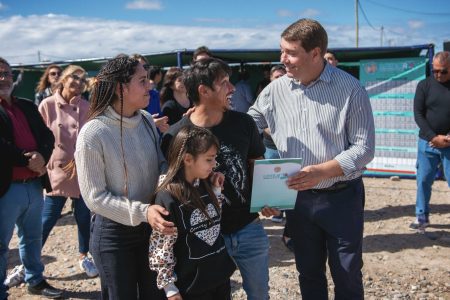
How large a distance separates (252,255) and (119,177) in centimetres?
92

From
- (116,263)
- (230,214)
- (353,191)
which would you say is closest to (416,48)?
(353,191)

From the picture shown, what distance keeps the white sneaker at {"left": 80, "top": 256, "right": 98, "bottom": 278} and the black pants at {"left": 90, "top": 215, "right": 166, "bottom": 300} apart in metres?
2.17

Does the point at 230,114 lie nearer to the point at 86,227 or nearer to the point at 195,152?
the point at 195,152

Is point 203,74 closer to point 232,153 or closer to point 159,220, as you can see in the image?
point 232,153

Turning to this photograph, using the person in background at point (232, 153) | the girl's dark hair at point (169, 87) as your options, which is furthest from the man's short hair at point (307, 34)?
the girl's dark hair at point (169, 87)

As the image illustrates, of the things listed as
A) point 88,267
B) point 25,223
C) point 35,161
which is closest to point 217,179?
point 35,161

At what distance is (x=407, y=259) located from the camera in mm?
4539

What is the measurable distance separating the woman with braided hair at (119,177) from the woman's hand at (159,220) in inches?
1.1

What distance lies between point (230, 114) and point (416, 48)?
6.25 meters

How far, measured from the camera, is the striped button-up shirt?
2.50 m

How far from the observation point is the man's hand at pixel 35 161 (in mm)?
3338

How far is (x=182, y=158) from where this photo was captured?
2.20 meters

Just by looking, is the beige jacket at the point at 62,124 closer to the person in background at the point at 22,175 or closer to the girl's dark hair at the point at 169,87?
the person in background at the point at 22,175

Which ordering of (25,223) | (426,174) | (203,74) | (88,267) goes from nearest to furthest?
1. (203,74)
2. (25,223)
3. (88,267)
4. (426,174)
